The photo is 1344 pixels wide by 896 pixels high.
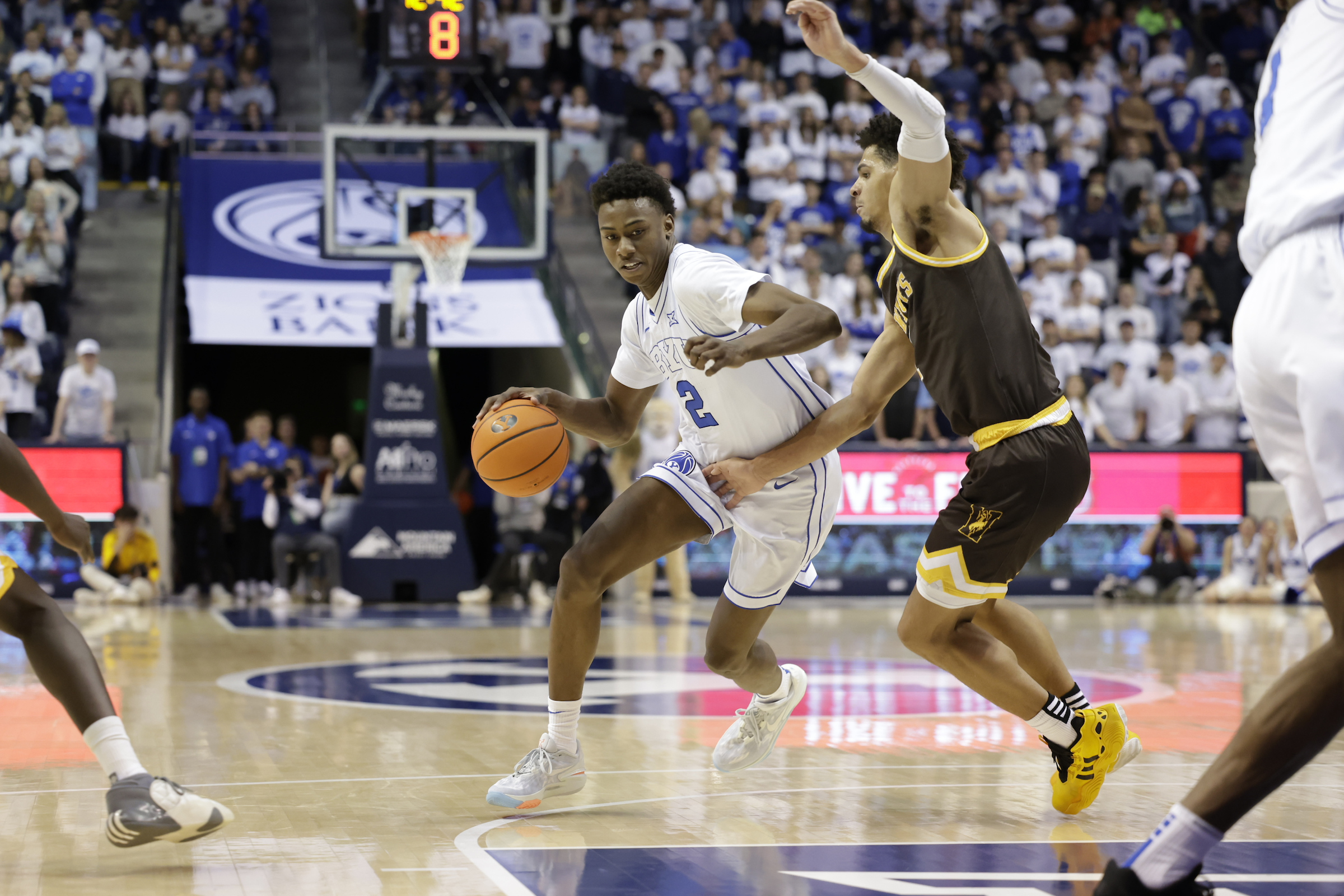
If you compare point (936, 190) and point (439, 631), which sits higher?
point (936, 190)

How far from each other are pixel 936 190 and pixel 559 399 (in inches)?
59.9

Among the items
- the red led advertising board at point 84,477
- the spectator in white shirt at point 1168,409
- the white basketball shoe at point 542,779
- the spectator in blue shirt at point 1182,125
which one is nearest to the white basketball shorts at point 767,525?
the white basketball shoe at point 542,779

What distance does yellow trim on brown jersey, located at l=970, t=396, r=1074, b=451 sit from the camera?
173 inches

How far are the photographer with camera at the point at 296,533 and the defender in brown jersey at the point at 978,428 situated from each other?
999cm

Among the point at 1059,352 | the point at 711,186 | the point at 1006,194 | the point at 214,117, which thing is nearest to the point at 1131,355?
the point at 1059,352

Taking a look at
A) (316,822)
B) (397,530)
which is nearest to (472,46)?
(397,530)

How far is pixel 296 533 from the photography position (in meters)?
13.8

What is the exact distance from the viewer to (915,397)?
15469 mm

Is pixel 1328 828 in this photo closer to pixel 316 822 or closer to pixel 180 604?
pixel 316 822

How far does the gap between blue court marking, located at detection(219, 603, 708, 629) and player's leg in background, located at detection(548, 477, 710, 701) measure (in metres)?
6.65

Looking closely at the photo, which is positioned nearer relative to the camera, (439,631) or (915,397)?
(439,631)

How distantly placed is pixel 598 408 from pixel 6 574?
6.89 ft

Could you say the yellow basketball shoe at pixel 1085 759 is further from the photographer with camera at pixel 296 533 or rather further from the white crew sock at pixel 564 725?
the photographer with camera at pixel 296 533

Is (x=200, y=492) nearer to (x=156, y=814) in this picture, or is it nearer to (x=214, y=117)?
(x=214, y=117)
